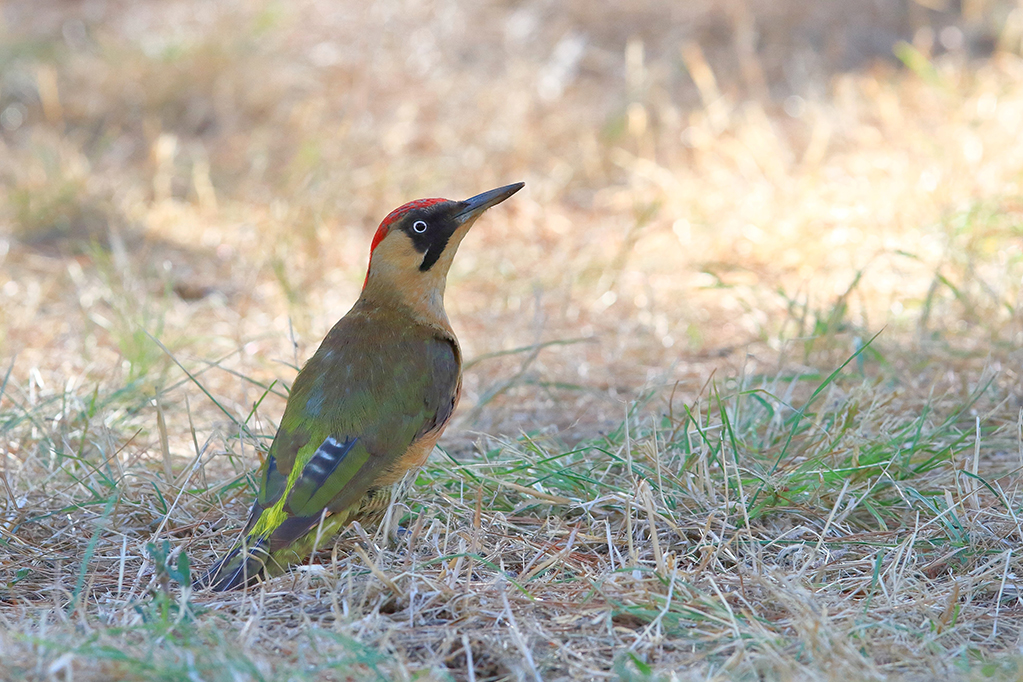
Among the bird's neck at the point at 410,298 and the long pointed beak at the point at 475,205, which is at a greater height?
the long pointed beak at the point at 475,205

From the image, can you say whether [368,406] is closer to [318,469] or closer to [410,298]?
[318,469]

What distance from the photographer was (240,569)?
254 centimetres

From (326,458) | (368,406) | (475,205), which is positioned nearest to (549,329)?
(475,205)

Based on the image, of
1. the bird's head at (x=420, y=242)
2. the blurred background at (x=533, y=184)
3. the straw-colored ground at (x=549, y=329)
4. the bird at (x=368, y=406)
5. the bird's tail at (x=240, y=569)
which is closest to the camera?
the straw-colored ground at (x=549, y=329)

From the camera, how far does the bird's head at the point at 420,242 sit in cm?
321

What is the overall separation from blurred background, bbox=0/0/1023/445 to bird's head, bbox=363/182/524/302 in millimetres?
570

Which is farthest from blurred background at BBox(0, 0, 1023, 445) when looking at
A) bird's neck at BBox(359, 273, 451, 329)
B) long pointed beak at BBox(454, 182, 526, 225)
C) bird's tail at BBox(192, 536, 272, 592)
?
bird's tail at BBox(192, 536, 272, 592)

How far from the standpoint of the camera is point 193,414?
4012 mm

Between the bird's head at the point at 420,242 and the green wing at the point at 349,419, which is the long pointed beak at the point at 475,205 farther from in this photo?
the green wing at the point at 349,419

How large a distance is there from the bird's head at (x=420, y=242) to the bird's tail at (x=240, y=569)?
3.14 ft

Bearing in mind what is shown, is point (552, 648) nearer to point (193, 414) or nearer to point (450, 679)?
point (450, 679)

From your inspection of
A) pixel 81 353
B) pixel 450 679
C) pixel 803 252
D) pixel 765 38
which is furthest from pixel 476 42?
pixel 450 679

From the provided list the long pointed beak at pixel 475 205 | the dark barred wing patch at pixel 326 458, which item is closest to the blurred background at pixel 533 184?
the long pointed beak at pixel 475 205

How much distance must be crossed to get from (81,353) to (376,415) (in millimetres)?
2133
